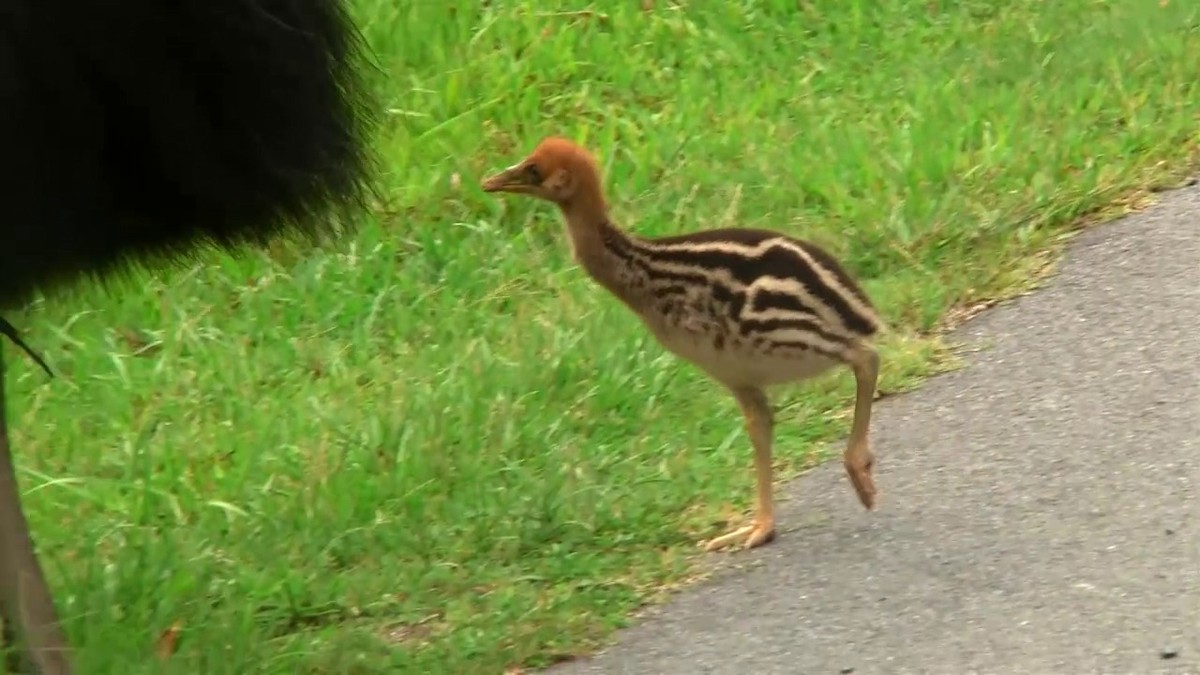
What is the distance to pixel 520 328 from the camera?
222 inches

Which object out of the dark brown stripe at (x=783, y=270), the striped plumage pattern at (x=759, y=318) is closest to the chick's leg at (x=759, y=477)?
the striped plumage pattern at (x=759, y=318)

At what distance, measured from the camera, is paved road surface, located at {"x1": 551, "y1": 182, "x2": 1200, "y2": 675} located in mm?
3936

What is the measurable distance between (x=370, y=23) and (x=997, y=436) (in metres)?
3.30

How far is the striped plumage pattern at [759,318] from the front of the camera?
4.51 metres

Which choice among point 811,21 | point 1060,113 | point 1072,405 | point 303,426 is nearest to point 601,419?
point 303,426

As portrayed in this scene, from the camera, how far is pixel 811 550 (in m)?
4.44

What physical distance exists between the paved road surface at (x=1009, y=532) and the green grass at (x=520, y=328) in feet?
0.60

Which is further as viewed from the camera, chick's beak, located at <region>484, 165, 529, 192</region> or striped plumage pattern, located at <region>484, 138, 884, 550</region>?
chick's beak, located at <region>484, 165, 529, 192</region>

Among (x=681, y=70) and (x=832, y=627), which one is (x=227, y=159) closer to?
(x=832, y=627)

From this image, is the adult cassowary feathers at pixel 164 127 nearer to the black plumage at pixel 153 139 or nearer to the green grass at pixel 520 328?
the black plumage at pixel 153 139

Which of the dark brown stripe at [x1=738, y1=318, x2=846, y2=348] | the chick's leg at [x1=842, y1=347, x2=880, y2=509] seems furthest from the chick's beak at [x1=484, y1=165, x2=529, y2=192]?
the chick's leg at [x1=842, y1=347, x2=880, y2=509]

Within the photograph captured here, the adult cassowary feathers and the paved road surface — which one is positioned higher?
the adult cassowary feathers

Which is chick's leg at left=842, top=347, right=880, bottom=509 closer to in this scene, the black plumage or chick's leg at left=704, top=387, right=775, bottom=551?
chick's leg at left=704, top=387, right=775, bottom=551

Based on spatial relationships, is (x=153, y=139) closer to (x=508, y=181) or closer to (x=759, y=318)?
(x=759, y=318)
